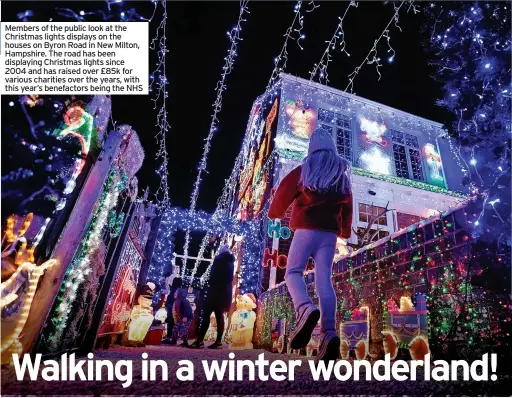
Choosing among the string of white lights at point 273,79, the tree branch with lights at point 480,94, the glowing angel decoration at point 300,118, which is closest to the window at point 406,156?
the glowing angel decoration at point 300,118

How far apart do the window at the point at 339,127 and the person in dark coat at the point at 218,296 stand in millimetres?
8421

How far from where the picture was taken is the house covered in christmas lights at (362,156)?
462 inches

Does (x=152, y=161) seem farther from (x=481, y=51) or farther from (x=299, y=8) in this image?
(x=481, y=51)

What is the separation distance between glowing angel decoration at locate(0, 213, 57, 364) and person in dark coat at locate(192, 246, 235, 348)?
4.38m

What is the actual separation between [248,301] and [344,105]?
10.6 m

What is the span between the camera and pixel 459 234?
103 inches

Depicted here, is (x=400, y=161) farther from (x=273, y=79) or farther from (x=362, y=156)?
(x=273, y=79)

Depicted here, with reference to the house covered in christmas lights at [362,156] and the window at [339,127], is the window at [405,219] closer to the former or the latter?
the house covered in christmas lights at [362,156]

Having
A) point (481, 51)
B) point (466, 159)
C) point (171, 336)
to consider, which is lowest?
point (171, 336)

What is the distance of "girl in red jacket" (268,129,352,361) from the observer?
3082 millimetres

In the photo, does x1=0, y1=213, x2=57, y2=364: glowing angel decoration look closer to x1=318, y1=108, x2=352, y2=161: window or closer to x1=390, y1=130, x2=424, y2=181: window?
x1=318, y1=108, x2=352, y2=161: window

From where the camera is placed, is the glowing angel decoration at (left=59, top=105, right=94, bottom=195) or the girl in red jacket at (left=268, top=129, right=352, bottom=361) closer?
the glowing angel decoration at (left=59, top=105, right=94, bottom=195)

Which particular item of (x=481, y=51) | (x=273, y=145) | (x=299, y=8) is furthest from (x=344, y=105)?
(x=481, y=51)
